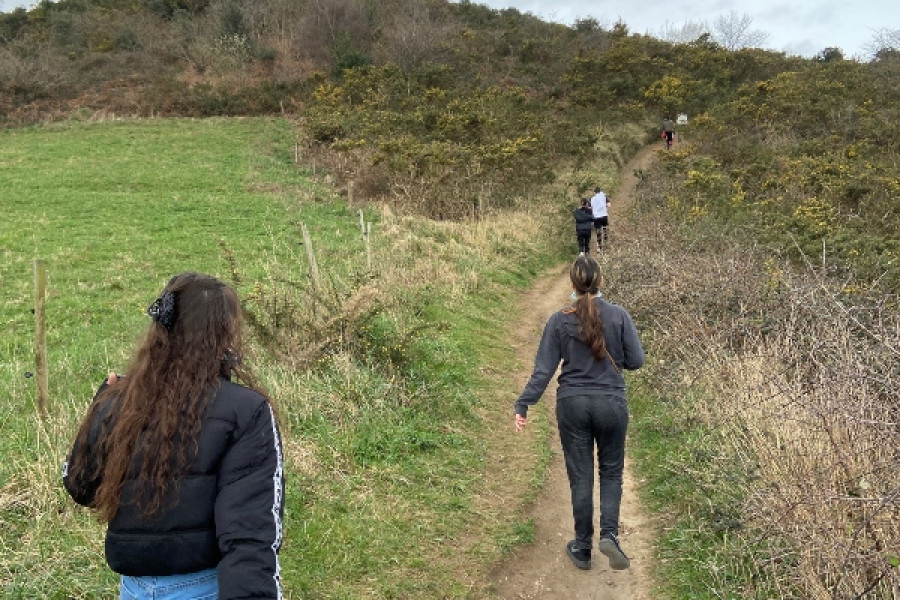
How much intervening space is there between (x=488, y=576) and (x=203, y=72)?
1726 inches

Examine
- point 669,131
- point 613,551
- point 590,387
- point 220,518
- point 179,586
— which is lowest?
point 613,551

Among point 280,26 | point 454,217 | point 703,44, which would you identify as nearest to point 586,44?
point 703,44

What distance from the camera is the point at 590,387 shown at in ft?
14.8

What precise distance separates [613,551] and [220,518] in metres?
3.14

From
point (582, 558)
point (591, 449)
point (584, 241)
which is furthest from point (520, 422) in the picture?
point (584, 241)

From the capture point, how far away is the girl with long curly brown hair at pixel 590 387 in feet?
14.8

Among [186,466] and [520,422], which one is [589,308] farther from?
[186,466]

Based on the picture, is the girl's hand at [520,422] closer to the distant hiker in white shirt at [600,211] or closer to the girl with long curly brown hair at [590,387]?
the girl with long curly brown hair at [590,387]

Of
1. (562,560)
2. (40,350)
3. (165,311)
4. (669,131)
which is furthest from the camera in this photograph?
(669,131)

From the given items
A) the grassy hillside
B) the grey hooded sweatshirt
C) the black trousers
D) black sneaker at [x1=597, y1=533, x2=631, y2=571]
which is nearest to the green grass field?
the grassy hillside

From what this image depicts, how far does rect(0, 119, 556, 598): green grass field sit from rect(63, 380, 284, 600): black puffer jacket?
206 centimetres

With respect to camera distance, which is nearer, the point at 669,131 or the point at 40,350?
the point at 40,350

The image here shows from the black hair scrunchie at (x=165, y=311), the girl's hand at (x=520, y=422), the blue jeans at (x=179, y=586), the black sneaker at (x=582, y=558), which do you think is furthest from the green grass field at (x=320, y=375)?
the black hair scrunchie at (x=165, y=311)

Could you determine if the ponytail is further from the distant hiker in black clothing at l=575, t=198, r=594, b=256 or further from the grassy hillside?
the distant hiker in black clothing at l=575, t=198, r=594, b=256
